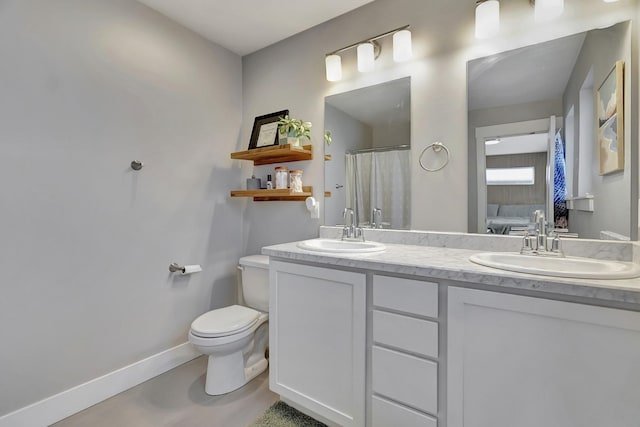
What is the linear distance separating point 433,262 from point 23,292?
77.7 inches

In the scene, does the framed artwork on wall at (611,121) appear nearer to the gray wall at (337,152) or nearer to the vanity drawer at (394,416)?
the gray wall at (337,152)

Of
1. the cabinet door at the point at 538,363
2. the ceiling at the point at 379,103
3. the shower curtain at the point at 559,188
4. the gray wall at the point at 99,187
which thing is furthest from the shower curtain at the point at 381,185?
the gray wall at the point at 99,187

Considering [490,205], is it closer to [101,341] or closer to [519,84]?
[519,84]

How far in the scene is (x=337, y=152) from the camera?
78.8 inches

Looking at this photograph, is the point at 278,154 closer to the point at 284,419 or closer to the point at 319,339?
the point at 319,339

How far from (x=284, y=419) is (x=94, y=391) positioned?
112 cm

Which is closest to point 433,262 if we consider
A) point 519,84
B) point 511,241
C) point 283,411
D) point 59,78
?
point 511,241

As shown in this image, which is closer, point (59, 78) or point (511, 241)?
point (511, 241)

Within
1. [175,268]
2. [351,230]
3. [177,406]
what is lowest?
[177,406]

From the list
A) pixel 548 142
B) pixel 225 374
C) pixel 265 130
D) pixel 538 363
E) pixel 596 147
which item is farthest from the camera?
pixel 265 130

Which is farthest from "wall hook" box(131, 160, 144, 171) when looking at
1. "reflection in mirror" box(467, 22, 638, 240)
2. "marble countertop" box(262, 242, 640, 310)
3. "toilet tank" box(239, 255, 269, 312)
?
"reflection in mirror" box(467, 22, 638, 240)

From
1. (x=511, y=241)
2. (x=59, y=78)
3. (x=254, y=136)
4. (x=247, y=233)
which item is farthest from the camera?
(x=247, y=233)

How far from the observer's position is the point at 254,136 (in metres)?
2.35

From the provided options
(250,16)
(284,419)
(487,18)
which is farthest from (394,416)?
(250,16)
